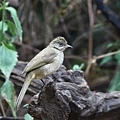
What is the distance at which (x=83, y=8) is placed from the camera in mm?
7336

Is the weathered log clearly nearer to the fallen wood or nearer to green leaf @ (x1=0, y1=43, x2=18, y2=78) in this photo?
the fallen wood

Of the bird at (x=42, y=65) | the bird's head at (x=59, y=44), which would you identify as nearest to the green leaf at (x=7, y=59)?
the bird at (x=42, y=65)

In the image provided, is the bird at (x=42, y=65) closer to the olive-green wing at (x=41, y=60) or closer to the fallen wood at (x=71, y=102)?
the olive-green wing at (x=41, y=60)

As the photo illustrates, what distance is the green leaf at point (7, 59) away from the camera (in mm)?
3228

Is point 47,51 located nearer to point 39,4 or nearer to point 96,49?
point 39,4

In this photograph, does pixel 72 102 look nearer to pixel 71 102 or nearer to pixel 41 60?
pixel 71 102

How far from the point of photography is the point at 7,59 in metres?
3.26

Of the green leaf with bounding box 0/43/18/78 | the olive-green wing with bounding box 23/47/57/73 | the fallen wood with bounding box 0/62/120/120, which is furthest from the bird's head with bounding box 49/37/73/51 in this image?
the green leaf with bounding box 0/43/18/78

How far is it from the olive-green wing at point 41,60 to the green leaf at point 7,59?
0.24 metres

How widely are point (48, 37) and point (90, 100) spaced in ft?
13.5

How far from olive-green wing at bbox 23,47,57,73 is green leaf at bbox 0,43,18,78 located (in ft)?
0.79

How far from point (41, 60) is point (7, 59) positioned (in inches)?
16.1

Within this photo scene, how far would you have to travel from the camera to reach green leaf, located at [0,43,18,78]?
323 cm

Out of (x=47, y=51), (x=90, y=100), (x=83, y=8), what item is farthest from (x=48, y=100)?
(x=83, y=8)
